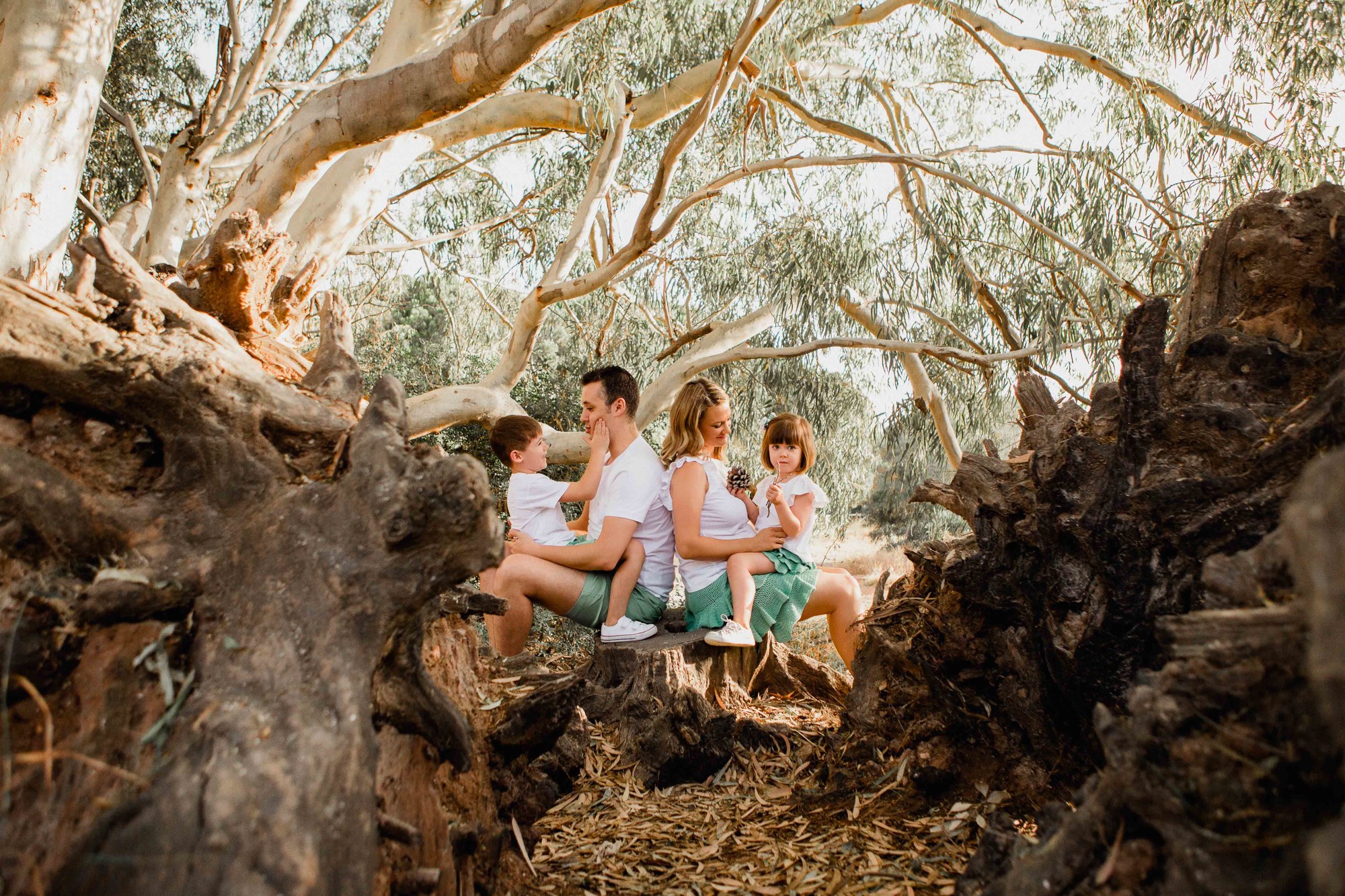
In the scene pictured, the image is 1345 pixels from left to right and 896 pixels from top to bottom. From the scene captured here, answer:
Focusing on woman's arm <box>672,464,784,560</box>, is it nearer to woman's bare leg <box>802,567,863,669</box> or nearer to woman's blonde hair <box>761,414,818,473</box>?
woman's bare leg <box>802,567,863,669</box>

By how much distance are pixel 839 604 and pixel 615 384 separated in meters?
1.32

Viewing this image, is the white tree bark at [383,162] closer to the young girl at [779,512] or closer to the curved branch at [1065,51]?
the curved branch at [1065,51]

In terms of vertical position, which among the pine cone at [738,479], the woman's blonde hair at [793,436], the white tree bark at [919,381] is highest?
the white tree bark at [919,381]

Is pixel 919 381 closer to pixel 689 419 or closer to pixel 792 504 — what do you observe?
pixel 792 504

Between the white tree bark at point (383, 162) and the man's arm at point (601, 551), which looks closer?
the man's arm at point (601, 551)

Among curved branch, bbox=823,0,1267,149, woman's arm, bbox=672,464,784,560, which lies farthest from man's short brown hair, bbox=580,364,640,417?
curved branch, bbox=823,0,1267,149

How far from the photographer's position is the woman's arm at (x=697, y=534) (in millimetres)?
3428

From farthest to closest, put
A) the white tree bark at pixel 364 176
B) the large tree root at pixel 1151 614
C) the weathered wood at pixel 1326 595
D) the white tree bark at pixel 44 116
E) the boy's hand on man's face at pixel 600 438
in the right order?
→ the white tree bark at pixel 364 176
the boy's hand on man's face at pixel 600 438
the white tree bark at pixel 44 116
the large tree root at pixel 1151 614
the weathered wood at pixel 1326 595

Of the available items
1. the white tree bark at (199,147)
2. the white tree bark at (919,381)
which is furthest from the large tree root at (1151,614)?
the white tree bark at (199,147)

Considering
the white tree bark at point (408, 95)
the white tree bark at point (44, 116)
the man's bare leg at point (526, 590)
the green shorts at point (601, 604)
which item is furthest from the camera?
the white tree bark at point (408, 95)

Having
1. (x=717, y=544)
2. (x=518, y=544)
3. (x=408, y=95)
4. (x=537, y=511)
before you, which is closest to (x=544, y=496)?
(x=537, y=511)

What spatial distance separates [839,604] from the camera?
370 cm

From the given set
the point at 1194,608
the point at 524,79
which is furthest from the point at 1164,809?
the point at 524,79

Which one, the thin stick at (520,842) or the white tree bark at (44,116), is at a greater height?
the white tree bark at (44,116)
